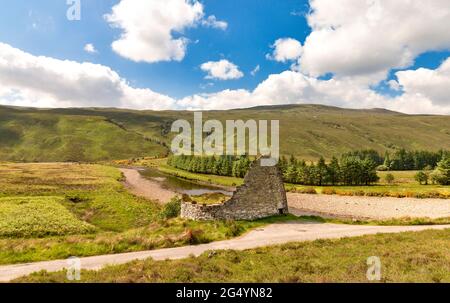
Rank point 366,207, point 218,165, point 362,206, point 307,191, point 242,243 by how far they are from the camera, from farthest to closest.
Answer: point 218,165, point 307,191, point 362,206, point 366,207, point 242,243

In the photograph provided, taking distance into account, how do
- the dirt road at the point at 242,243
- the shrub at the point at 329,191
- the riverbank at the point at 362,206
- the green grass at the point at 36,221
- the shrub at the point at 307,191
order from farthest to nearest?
the shrub at the point at 307,191 < the shrub at the point at 329,191 < the riverbank at the point at 362,206 < the green grass at the point at 36,221 < the dirt road at the point at 242,243

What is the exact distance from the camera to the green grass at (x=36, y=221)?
134 feet

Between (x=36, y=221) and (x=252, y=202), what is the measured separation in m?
29.1

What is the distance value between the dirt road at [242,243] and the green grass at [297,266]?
233cm

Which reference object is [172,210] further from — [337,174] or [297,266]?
[337,174]

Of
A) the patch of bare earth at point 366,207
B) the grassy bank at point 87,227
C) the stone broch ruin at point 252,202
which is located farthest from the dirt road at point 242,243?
the patch of bare earth at point 366,207

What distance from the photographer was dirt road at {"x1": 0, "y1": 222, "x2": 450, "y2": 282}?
870 inches

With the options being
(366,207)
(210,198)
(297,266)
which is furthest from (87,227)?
(366,207)

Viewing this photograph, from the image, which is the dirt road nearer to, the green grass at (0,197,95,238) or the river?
the green grass at (0,197,95,238)

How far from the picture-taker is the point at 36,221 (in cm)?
4516

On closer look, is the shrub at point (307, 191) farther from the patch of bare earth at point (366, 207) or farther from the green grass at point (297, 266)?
the green grass at point (297, 266)
